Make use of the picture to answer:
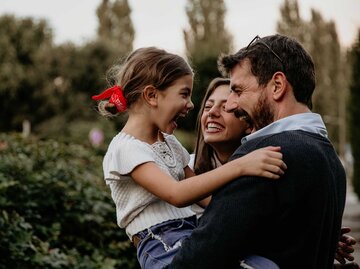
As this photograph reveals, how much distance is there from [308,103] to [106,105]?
1.05m

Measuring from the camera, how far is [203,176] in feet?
Answer: 7.34

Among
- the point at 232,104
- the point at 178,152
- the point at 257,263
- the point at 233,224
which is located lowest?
the point at 257,263

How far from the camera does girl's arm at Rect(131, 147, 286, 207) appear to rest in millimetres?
1937

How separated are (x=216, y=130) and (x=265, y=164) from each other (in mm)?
1775

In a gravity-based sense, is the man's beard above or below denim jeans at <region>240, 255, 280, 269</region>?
above

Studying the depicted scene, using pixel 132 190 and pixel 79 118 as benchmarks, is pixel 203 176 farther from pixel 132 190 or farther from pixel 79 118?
pixel 79 118

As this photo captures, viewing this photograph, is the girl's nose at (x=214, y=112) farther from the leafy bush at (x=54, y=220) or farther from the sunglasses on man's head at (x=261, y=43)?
the leafy bush at (x=54, y=220)

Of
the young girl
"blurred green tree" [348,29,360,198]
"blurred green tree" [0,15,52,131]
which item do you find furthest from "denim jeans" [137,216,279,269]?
"blurred green tree" [0,15,52,131]

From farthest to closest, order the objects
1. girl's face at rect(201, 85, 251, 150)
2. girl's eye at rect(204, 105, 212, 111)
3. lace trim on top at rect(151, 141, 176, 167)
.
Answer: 1. girl's eye at rect(204, 105, 212, 111)
2. girl's face at rect(201, 85, 251, 150)
3. lace trim on top at rect(151, 141, 176, 167)

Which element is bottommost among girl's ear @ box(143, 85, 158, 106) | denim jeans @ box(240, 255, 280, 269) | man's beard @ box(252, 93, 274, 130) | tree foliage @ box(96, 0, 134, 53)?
denim jeans @ box(240, 255, 280, 269)

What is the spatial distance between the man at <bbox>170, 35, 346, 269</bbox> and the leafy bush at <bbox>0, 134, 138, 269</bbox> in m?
2.59

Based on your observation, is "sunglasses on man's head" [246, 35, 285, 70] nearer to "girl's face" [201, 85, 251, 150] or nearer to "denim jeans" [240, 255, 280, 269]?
"denim jeans" [240, 255, 280, 269]

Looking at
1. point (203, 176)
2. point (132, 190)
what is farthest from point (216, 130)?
point (203, 176)

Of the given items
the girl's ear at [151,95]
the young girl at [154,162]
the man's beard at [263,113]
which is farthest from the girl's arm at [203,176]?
the girl's ear at [151,95]
